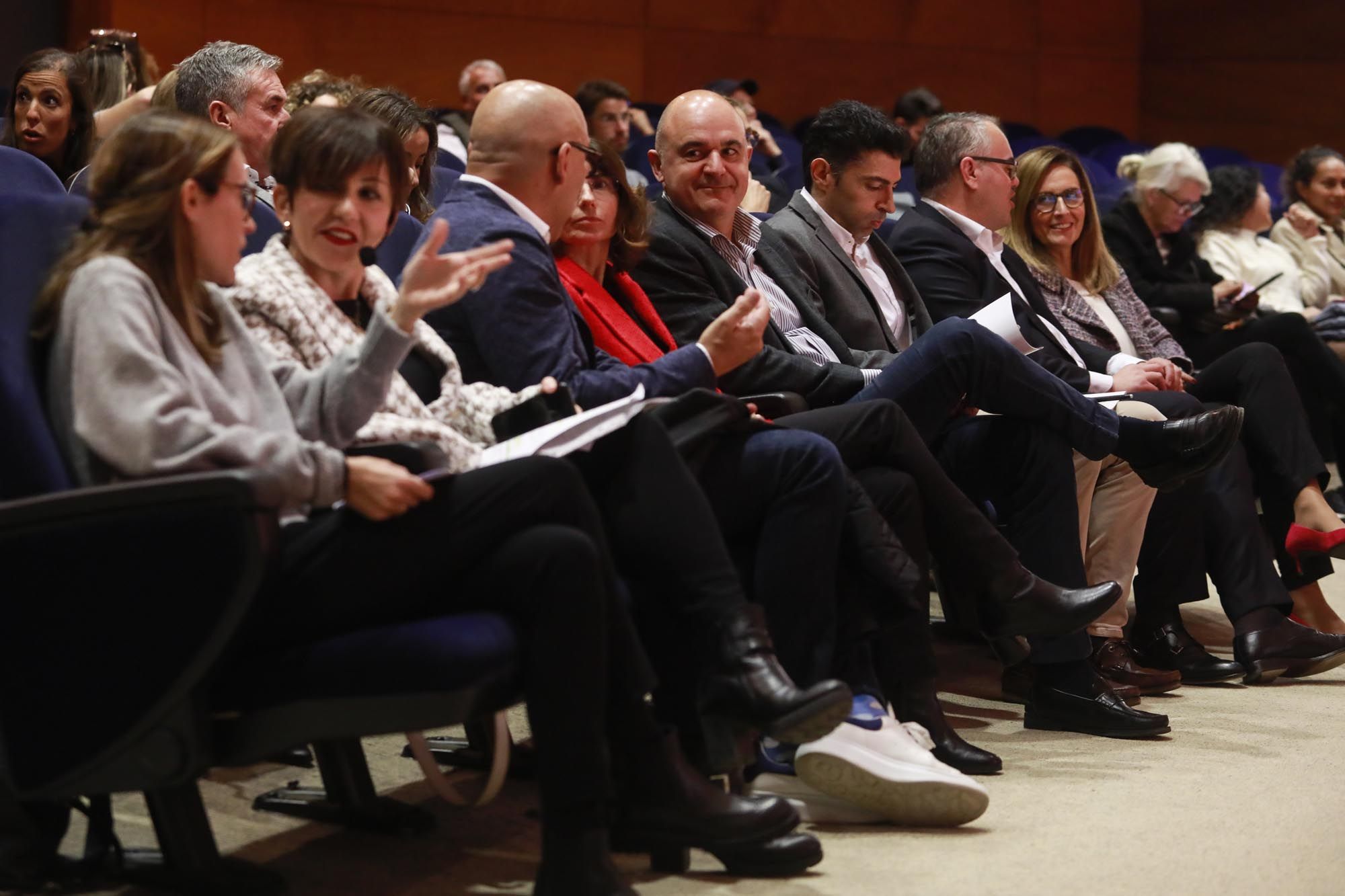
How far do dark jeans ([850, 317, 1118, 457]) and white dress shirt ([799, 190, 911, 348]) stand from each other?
46 centimetres

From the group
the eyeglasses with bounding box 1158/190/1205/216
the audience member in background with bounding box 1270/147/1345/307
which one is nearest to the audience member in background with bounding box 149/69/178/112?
the eyeglasses with bounding box 1158/190/1205/216

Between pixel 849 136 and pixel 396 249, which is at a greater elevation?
pixel 849 136

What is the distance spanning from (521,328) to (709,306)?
0.59 metres

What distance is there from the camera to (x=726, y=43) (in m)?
6.93

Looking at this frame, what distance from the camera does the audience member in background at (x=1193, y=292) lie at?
4117mm

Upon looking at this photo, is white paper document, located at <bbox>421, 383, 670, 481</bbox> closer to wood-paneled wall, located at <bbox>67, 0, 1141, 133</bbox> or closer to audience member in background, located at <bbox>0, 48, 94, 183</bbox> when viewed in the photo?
audience member in background, located at <bbox>0, 48, 94, 183</bbox>

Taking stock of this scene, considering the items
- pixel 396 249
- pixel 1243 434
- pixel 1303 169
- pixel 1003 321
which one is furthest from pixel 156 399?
pixel 1303 169

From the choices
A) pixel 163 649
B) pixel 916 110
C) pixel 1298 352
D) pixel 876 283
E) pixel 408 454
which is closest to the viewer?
pixel 163 649

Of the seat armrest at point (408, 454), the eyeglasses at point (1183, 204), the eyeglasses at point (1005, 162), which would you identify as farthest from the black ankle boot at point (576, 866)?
the eyeglasses at point (1183, 204)

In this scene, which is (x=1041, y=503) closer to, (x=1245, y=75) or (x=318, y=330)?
(x=318, y=330)

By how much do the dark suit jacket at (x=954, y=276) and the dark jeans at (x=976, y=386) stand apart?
0.53 m

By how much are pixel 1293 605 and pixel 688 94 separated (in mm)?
1583

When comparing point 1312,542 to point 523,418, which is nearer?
point 523,418

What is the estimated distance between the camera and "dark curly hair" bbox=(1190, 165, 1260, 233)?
491 centimetres
